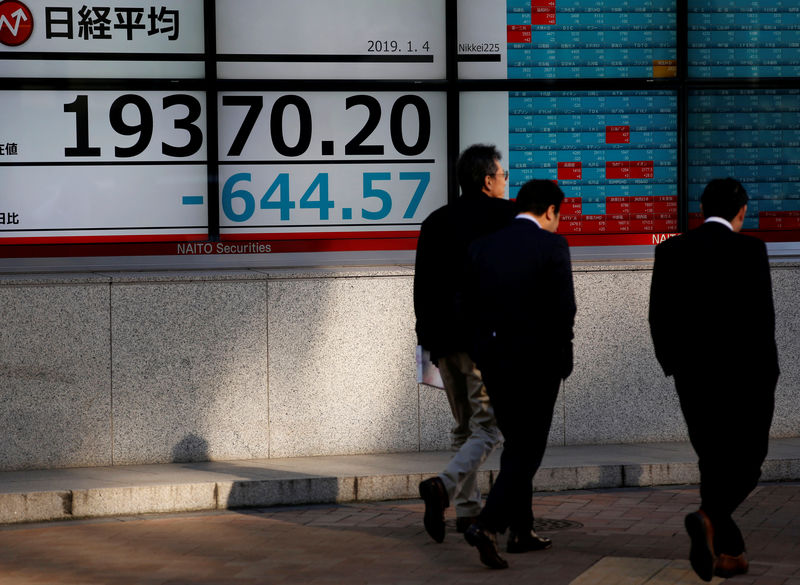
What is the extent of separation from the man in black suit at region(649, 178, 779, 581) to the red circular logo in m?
5.02

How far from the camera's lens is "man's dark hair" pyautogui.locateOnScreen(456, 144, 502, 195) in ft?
21.5

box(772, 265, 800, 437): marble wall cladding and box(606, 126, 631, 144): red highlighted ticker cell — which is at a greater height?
box(606, 126, 631, 144): red highlighted ticker cell

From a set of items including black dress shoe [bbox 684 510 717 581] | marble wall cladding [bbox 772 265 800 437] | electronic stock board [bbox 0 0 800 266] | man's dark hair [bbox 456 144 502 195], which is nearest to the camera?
black dress shoe [bbox 684 510 717 581]

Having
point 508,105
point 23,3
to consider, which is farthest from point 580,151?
point 23,3

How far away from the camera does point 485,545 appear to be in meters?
5.87

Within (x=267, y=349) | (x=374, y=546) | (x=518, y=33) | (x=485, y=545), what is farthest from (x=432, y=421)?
(x=485, y=545)

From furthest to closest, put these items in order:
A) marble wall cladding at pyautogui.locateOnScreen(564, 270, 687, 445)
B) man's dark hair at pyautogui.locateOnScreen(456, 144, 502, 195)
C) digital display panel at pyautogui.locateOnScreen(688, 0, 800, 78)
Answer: digital display panel at pyautogui.locateOnScreen(688, 0, 800, 78)
marble wall cladding at pyautogui.locateOnScreen(564, 270, 687, 445)
man's dark hair at pyautogui.locateOnScreen(456, 144, 502, 195)

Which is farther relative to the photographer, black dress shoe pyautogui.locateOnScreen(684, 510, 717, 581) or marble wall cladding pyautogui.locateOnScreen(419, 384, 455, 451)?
marble wall cladding pyautogui.locateOnScreen(419, 384, 455, 451)

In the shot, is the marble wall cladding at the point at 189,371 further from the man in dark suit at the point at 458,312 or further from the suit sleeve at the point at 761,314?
the suit sleeve at the point at 761,314

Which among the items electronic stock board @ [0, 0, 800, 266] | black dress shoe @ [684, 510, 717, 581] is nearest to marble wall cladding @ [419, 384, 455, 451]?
electronic stock board @ [0, 0, 800, 266]

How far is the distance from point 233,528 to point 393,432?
2.04m

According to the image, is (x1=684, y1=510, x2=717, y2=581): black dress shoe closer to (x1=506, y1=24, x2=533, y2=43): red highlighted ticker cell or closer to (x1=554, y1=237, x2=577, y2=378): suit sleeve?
(x1=554, y1=237, x2=577, y2=378): suit sleeve

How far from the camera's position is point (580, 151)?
975 centimetres

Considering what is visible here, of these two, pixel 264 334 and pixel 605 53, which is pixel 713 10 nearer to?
pixel 605 53
